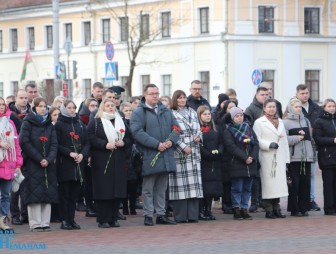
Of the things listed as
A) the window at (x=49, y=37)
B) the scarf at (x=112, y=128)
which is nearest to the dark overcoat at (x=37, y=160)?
the scarf at (x=112, y=128)

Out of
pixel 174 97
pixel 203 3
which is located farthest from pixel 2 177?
pixel 203 3

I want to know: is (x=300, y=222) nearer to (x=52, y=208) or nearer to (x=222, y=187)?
(x=222, y=187)

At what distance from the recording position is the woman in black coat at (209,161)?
19.9 m

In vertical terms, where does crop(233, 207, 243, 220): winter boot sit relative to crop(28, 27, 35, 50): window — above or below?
below

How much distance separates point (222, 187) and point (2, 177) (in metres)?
4.27

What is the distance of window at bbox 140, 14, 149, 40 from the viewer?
64688mm

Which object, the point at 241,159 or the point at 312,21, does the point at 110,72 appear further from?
the point at 312,21

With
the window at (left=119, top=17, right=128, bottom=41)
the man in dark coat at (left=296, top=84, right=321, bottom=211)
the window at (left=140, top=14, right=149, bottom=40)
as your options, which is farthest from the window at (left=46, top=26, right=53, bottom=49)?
the man in dark coat at (left=296, top=84, right=321, bottom=211)

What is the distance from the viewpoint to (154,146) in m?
18.7

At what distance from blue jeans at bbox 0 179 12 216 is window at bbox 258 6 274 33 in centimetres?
4796

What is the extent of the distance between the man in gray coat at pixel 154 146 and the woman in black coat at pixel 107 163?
13.6 inches

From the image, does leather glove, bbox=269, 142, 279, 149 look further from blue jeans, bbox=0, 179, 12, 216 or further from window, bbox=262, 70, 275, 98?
window, bbox=262, 70, 275, 98

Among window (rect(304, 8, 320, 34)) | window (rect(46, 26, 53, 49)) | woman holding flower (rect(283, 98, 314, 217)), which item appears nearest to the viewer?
woman holding flower (rect(283, 98, 314, 217))

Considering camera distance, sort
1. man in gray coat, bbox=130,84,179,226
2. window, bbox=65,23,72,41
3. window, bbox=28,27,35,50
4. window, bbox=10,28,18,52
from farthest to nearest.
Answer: window, bbox=10,28,18,52, window, bbox=28,27,35,50, window, bbox=65,23,72,41, man in gray coat, bbox=130,84,179,226
